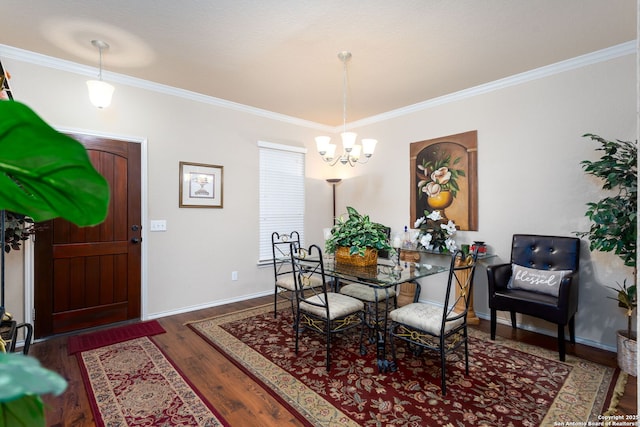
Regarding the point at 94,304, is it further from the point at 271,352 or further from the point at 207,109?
the point at 207,109

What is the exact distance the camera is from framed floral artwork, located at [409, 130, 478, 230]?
374 cm

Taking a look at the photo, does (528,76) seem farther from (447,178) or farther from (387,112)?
(387,112)

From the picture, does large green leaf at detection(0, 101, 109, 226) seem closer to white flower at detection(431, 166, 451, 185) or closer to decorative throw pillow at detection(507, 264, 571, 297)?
decorative throw pillow at detection(507, 264, 571, 297)

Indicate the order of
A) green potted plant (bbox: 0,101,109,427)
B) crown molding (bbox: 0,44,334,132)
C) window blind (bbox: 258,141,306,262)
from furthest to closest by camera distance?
1. window blind (bbox: 258,141,306,262)
2. crown molding (bbox: 0,44,334,132)
3. green potted plant (bbox: 0,101,109,427)

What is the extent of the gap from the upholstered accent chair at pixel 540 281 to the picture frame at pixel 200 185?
3.23m

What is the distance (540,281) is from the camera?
293 centimetres

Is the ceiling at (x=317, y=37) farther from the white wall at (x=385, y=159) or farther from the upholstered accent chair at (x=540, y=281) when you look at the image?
the upholstered accent chair at (x=540, y=281)

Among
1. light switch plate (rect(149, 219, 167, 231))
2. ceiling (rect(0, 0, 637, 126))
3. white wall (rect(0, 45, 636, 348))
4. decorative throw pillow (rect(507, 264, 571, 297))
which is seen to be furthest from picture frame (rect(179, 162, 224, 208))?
decorative throw pillow (rect(507, 264, 571, 297))

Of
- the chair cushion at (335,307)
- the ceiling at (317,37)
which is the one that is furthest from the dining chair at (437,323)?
the ceiling at (317,37)

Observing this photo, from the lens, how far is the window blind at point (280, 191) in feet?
14.9

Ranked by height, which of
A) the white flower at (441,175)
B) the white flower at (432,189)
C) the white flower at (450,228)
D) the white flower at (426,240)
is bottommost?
the white flower at (426,240)

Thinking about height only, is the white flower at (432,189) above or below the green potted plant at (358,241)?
above

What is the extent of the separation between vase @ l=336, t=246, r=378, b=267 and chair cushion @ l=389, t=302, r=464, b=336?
20.3 inches

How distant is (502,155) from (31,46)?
184 inches
